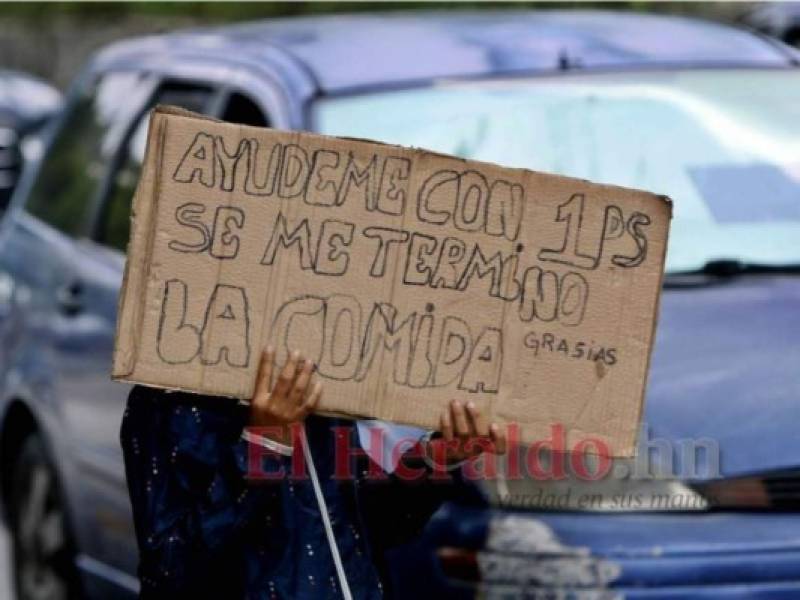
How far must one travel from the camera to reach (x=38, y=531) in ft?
20.0

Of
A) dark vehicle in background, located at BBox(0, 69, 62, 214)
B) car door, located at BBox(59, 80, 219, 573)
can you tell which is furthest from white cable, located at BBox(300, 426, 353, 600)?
dark vehicle in background, located at BBox(0, 69, 62, 214)

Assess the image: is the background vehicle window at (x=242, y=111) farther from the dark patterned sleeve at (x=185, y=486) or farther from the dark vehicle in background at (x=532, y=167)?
the dark patterned sleeve at (x=185, y=486)

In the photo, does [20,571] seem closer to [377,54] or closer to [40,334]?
[40,334]

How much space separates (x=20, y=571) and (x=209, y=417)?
329cm

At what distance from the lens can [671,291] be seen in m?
4.69

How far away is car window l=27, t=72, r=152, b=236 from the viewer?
6.17 metres

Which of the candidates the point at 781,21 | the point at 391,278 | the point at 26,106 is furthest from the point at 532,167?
the point at 26,106

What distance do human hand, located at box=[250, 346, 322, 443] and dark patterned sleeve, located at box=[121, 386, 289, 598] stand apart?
0.17ft

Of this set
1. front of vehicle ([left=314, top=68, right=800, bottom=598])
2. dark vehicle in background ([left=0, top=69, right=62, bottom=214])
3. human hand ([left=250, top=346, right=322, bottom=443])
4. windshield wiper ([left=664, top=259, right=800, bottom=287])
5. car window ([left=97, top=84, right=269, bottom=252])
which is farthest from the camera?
dark vehicle in background ([left=0, top=69, right=62, bottom=214])

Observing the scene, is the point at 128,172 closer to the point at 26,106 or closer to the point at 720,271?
the point at 720,271

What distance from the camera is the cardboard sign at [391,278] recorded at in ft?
10.4

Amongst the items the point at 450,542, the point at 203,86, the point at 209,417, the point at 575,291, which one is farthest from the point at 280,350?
the point at 203,86

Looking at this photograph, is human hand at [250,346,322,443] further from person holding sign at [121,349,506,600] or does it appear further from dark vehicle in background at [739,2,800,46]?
dark vehicle in background at [739,2,800,46]

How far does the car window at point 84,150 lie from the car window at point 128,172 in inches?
3.4
